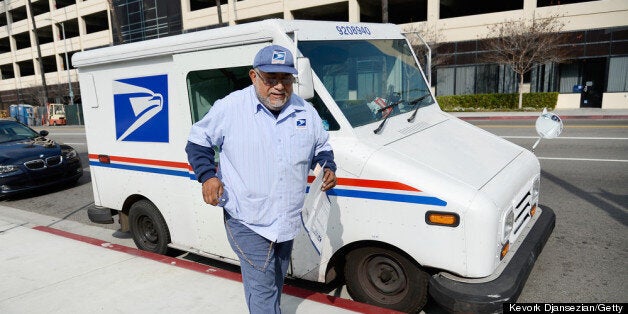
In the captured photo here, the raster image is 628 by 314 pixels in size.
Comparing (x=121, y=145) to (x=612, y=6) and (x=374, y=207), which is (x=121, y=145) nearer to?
(x=374, y=207)

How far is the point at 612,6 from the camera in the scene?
23.7 m

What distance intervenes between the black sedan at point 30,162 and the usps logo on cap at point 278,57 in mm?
8429

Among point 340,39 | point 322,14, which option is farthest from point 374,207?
point 322,14

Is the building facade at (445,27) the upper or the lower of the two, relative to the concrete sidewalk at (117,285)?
upper

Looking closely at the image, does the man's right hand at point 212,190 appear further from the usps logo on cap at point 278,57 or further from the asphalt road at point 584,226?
the asphalt road at point 584,226

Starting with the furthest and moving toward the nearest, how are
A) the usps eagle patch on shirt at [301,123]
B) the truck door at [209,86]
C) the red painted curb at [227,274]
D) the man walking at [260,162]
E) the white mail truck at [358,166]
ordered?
the truck door at [209,86] < the red painted curb at [227,274] < the white mail truck at [358,166] < the usps eagle patch on shirt at [301,123] < the man walking at [260,162]

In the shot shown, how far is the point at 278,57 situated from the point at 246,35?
1.43 m

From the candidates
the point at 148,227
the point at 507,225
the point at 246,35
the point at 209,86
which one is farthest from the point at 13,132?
the point at 507,225

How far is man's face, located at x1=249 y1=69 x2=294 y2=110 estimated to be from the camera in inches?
97.4

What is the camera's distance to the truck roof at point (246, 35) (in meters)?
3.59

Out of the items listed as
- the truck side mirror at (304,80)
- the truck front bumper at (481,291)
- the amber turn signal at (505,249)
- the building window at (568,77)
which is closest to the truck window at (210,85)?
the truck side mirror at (304,80)

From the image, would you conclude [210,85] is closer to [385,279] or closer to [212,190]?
[212,190]

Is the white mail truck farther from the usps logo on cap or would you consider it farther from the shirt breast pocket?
A: the usps logo on cap

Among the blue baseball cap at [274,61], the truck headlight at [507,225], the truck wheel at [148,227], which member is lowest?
the truck wheel at [148,227]
